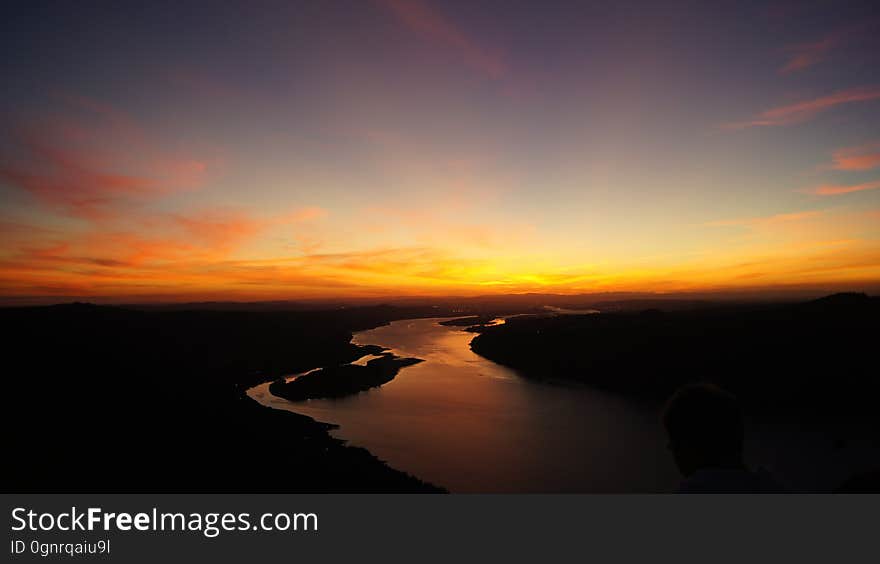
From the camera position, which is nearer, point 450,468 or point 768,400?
point 450,468

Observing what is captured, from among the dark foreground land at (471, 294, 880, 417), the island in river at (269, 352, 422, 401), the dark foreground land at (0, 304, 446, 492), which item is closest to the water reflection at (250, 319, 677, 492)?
the island in river at (269, 352, 422, 401)

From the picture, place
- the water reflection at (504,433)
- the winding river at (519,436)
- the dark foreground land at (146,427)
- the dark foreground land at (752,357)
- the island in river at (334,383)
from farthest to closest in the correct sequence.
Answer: the island in river at (334,383), the dark foreground land at (752,357), the water reflection at (504,433), the winding river at (519,436), the dark foreground land at (146,427)

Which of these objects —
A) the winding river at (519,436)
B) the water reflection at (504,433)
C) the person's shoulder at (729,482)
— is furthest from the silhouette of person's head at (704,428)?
the water reflection at (504,433)

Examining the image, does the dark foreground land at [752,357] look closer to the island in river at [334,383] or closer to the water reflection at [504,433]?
the water reflection at [504,433]
